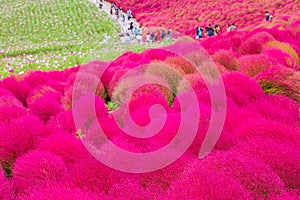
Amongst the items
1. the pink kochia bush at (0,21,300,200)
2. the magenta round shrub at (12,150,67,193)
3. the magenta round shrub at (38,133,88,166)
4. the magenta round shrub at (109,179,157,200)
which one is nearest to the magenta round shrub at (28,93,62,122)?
the pink kochia bush at (0,21,300,200)

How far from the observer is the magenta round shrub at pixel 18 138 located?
1004mm

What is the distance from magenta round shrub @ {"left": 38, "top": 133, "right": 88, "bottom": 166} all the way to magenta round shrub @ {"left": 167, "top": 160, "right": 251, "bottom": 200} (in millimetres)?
360

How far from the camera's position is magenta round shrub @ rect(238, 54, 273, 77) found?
2.21 meters

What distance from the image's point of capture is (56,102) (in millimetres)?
1570

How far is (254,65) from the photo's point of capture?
2.23 meters

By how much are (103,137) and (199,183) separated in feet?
1.41

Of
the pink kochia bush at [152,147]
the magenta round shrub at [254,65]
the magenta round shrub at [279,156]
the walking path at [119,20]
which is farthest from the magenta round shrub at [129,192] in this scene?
the walking path at [119,20]

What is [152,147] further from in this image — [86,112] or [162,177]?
[86,112]

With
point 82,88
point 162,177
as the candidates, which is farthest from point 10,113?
point 162,177

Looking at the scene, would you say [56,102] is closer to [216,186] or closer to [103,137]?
[103,137]

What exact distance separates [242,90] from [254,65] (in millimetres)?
856

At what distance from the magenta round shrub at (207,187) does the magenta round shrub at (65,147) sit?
0.36 m

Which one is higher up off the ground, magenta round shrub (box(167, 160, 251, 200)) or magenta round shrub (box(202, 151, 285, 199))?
magenta round shrub (box(167, 160, 251, 200))

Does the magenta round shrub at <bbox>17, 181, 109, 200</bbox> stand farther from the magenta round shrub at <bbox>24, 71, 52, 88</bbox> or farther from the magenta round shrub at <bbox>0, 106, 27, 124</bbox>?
the magenta round shrub at <bbox>24, 71, 52, 88</bbox>
